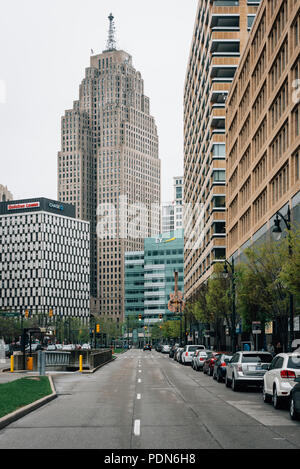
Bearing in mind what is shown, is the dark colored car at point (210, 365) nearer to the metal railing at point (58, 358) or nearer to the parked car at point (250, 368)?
the parked car at point (250, 368)

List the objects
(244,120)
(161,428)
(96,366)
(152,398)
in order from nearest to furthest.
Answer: (161,428) < (152,398) < (96,366) < (244,120)

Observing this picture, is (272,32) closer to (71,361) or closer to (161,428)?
(71,361)

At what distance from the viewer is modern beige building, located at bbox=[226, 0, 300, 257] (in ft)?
146

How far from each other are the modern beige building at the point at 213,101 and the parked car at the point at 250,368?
5998cm

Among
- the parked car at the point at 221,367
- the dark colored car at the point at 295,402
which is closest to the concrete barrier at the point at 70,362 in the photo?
the parked car at the point at 221,367

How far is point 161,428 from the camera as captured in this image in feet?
48.6

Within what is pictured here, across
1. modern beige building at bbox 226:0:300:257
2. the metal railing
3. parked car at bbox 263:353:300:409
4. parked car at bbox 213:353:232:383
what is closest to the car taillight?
parked car at bbox 263:353:300:409

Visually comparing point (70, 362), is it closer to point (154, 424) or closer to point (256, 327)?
point (256, 327)

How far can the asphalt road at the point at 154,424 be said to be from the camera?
493 inches

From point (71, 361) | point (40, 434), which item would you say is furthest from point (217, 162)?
point (40, 434)

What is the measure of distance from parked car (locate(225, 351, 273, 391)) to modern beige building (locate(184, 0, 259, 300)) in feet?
197

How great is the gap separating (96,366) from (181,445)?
39.4 meters

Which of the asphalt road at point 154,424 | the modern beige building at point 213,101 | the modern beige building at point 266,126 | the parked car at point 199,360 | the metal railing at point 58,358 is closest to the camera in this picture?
the asphalt road at point 154,424

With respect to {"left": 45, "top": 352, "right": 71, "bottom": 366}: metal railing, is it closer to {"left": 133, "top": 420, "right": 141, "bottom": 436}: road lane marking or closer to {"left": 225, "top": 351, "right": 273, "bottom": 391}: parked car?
{"left": 225, "top": 351, "right": 273, "bottom": 391}: parked car
